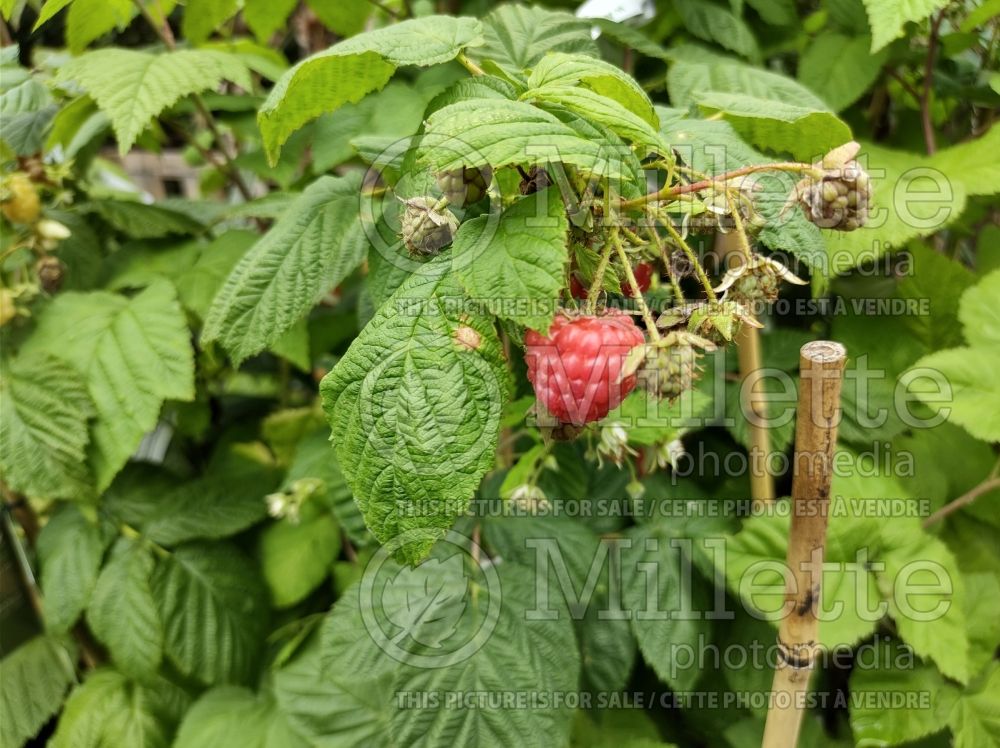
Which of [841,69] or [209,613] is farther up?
[841,69]

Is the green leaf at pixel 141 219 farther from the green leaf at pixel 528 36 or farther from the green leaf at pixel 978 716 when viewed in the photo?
the green leaf at pixel 978 716

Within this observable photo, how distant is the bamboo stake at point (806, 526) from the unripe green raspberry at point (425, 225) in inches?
8.2

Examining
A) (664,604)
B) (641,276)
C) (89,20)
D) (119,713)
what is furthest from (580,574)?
(89,20)

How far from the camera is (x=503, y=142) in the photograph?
13.4 inches

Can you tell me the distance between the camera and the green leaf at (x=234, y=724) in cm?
73

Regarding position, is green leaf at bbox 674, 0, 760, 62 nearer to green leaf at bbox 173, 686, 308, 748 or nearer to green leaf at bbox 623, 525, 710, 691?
green leaf at bbox 623, 525, 710, 691

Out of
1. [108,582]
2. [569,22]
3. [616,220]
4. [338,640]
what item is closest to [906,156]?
[569,22]

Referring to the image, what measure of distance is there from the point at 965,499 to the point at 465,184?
58cm

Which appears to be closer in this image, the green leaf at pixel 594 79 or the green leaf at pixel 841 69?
the green leaf at pixel 594 79

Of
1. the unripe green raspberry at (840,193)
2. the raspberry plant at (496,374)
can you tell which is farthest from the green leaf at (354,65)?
the unripe green raspberry at (840,193)

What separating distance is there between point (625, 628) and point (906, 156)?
0.53 m

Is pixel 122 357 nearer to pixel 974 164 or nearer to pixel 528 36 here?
pixel 528 36

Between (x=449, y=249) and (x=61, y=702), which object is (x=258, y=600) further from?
(x=449, y=249)

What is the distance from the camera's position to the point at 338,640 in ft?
2.10
